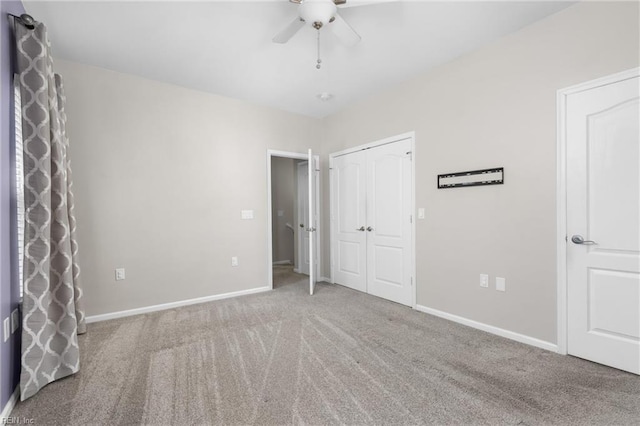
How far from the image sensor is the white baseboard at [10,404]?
1676 millimetres

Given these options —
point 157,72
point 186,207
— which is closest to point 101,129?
point 157,72

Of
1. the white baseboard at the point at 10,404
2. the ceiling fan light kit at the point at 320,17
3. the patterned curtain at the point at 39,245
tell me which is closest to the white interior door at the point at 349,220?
the ceiling fan light kit at the point at 320,17

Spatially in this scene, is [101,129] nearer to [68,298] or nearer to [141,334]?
[68,298]

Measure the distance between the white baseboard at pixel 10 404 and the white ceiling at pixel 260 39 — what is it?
2.74m

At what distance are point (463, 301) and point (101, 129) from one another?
4329 millimetres

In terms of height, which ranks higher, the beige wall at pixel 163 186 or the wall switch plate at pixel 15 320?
the beige wall at pixel 163 186

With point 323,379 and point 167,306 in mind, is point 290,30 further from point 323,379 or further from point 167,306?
point 167,306

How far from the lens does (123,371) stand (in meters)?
2.20

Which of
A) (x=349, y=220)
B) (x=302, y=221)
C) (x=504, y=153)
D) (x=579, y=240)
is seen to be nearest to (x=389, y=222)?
(x=349, y=220)

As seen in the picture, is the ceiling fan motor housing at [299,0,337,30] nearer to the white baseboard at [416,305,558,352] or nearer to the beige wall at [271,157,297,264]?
the white baseboard at [416,305,558,352]

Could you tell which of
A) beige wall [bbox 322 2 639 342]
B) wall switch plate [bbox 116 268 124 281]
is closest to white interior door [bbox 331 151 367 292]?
beige wall [bbox 322 2 639 342]

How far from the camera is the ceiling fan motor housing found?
2.01 m

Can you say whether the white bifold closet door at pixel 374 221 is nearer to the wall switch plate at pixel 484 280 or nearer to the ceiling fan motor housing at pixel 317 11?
the wall switch plate at pixel 484 280

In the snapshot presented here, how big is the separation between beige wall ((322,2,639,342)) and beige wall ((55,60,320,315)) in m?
2.29
